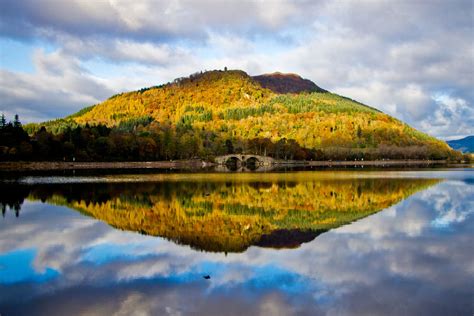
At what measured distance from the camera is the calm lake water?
984 cm

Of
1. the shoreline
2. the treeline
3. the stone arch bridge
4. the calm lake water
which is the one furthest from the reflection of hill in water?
the stone arch bridge

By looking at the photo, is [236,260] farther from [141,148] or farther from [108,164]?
[141,148]

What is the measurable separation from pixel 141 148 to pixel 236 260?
326 feet

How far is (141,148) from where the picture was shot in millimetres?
109625

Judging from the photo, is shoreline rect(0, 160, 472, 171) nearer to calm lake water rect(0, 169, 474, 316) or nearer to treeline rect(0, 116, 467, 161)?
treeline rect(0, 116, 467, 161)

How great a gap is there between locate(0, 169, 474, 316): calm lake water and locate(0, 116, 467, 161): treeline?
6857cm

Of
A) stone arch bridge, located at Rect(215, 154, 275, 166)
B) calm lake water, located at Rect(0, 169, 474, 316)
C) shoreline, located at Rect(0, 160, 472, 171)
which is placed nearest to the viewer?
calm lake water, located at Rect(0, 169, 474, 316)

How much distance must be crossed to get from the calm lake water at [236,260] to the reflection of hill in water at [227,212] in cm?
10

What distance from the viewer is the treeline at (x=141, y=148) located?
8669 cm

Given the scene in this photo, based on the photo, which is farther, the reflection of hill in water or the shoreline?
the shoreline

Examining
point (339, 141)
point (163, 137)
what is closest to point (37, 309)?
point (163, 137)

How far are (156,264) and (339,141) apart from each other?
167 metres

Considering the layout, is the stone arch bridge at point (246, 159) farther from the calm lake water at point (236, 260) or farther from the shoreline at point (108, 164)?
the calm lake water at point (236, 260)

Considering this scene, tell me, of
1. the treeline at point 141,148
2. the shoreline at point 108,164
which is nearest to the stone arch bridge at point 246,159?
the shoreline at point 108,164
